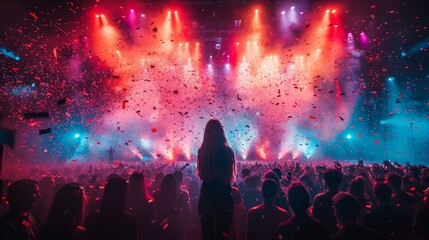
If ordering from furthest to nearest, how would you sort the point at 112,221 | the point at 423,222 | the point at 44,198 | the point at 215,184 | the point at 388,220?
the point at 44,198, the point at 388,220, the point at 215,184, the point at 112,221, the point at 423,222

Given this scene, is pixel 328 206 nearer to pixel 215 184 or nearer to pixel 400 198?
pixel 400 198

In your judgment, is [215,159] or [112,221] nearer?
[112,221]

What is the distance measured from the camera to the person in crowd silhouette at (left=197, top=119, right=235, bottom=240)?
128 inches

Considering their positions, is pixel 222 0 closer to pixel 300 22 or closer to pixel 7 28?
pixel 300 22

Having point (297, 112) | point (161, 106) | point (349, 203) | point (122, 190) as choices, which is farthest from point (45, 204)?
point (297, 112)

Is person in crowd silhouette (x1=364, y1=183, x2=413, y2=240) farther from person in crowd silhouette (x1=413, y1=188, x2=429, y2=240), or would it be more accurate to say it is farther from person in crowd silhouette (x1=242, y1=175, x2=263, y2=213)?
person in crowd silhouette (x1=242, y1=175, x2=263, y2=213)

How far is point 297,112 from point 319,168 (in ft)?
82.4

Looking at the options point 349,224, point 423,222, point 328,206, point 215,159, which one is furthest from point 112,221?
point 423,222

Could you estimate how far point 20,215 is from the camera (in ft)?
8.86

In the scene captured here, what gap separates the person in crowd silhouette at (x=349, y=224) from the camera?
2.54m

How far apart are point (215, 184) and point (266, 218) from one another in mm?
859

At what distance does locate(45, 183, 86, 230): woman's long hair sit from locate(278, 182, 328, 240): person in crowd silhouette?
89.0 inches

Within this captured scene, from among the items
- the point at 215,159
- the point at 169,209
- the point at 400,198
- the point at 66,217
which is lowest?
the point at 400,198

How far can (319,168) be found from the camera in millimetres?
9586
